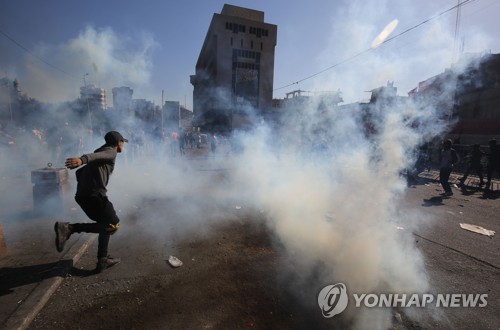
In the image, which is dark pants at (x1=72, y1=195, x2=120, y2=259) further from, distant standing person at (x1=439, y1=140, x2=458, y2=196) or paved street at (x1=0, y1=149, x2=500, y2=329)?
distant standing person at (x1=439, y1=140, x2=458, y2=196)

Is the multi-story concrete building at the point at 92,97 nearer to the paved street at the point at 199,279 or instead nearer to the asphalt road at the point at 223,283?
the paved street at the point at 199,279

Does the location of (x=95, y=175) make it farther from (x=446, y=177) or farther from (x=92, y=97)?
(x=92, y=97)

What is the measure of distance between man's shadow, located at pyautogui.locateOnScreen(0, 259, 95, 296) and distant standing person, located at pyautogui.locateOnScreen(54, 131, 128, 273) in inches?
8.6

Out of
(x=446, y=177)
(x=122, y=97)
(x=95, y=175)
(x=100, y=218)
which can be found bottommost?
(x=100, y=218)

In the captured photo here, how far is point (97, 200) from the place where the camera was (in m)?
2.91

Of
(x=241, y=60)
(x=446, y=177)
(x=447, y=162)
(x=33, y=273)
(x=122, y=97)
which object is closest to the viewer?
(x=33, y=273)

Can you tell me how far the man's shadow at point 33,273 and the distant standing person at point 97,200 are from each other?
0.22 metres

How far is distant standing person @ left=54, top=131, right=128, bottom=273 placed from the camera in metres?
2.88

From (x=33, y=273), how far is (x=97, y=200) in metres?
1.05

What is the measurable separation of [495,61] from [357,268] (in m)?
16.9

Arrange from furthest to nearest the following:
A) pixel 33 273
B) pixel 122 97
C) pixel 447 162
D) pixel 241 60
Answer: pixel 241 60 → pixel 122 97 → pixel 447 162 → pixel 33 273

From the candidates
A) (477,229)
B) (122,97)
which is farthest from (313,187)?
(122,97)

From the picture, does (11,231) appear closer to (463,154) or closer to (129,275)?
(129,275)

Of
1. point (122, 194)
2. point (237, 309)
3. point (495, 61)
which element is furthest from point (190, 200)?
point (495, 61)
